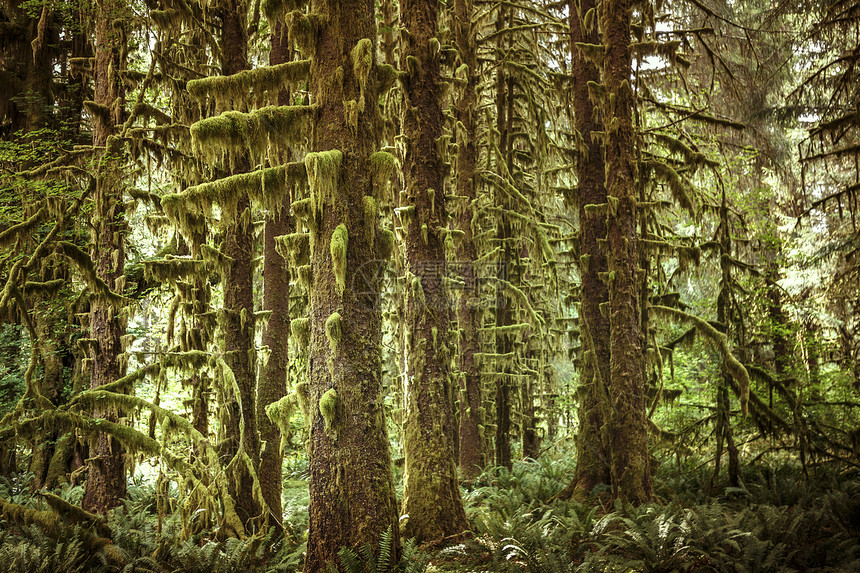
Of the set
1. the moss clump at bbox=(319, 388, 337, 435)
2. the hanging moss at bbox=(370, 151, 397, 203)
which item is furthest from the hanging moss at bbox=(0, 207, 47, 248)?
the moss clump at bbox=(319, 388, 337, 435)

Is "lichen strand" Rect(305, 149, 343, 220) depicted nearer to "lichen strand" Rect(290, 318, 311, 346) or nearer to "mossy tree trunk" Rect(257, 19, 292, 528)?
"lichen strand" Rect(290, 318, 311, 346)

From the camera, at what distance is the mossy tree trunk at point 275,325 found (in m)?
10.5

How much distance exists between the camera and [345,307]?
6.39 m

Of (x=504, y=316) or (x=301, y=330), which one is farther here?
(x=504, y=316)

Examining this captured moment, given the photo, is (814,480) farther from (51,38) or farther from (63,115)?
(51,38)

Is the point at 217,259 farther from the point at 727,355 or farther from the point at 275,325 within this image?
the point at 727,355

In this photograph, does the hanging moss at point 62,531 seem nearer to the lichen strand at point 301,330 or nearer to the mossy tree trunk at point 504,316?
the lichen strand at point 301,330

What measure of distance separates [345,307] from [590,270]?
6.33m

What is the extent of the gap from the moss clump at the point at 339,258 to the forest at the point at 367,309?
0.12ft

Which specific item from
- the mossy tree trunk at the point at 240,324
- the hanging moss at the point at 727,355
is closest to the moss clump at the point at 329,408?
the mossy tree trunk at the point at 240,324

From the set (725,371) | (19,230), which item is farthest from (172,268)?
(725,371)

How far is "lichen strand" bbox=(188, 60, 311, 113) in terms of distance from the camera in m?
6.63

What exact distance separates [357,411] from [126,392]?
4.47m

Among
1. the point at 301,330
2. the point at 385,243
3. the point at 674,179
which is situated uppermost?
the point at 674,179
